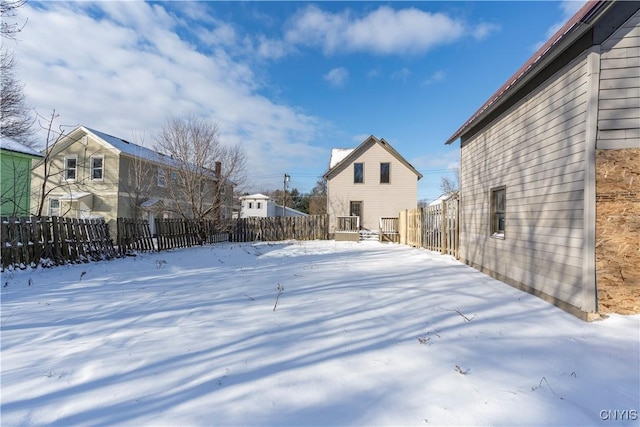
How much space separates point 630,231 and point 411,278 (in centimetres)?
342

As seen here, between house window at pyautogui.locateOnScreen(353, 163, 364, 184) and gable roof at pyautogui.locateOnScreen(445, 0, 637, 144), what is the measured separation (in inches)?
616

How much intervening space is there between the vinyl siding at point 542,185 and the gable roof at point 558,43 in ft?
0.89

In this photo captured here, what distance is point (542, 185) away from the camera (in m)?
5.11

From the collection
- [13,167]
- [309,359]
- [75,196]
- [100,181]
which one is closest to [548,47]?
[309,359]

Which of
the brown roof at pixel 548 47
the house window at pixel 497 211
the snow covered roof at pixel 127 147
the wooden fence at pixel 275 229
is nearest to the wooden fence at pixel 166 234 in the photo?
the wooden fence at pixel 275 229

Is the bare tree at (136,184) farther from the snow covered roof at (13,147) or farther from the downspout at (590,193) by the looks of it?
the downspout at (590,193)

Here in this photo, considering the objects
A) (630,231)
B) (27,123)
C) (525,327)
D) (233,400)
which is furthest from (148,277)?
(27,123)

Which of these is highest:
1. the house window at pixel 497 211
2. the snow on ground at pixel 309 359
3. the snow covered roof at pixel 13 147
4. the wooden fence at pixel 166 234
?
the snow covered roof at pixel 13 147

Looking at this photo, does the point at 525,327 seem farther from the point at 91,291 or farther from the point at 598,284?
the point at 91,291

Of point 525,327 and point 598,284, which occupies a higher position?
point 598,284

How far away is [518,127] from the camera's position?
6.05 m

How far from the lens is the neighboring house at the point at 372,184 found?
73.7 ft

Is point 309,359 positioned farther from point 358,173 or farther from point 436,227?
point 358,173

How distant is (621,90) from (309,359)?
5126 mm
